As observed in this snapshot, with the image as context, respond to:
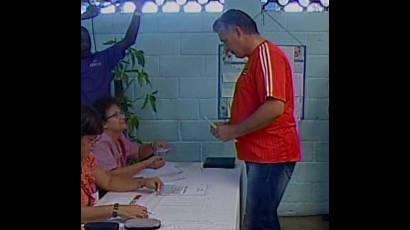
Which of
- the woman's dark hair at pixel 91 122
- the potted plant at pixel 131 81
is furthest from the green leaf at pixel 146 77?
the woman's dark hair at pixel 91 122

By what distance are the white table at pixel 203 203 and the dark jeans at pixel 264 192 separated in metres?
0.03

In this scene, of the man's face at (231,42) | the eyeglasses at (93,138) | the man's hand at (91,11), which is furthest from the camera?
the man's face at (231,42)

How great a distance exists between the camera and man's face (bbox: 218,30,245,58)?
4.17ft

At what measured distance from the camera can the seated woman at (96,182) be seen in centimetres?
110

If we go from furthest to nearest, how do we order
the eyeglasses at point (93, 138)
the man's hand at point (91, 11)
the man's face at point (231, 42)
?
the man's face at point (231, 42) < the eyeglasses at point (93, 138) < the man's hand at point (91, 11)

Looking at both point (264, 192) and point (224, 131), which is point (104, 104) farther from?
point (264, 192)

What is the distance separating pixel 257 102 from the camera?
1.27 metres

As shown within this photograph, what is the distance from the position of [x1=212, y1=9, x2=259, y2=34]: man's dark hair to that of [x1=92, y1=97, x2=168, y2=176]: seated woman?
0.29 meters

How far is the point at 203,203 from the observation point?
1.28m

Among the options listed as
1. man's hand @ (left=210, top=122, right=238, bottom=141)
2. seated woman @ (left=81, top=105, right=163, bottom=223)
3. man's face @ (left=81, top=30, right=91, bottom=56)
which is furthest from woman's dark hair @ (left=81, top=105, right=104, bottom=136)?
man's hand @ (left=210, top=122, right=238, bottom=141)

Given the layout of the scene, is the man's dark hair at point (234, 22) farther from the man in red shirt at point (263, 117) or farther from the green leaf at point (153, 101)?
the green leaf at point (153, 101)

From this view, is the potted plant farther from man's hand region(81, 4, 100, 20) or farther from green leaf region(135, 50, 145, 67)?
man's hand region(81, 4, 100, 20)
